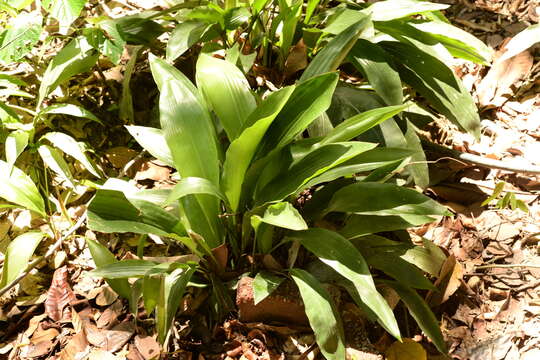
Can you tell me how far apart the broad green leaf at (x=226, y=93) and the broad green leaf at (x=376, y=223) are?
0.36m

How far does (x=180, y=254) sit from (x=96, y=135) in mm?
590

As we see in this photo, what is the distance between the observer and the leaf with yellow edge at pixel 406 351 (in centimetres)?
131

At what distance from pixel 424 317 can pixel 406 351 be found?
0.10m

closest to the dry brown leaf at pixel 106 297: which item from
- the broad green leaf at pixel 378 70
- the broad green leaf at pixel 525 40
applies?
the broad green leaf at pixel 378 70

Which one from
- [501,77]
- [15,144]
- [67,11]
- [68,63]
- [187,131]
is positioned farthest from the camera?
[501,77]

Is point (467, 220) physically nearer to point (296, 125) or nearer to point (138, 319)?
point (296, 125)

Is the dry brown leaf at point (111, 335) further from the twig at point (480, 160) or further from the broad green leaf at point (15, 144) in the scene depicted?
the twig at point (480, 160)

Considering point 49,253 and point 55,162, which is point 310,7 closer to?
point 55,162

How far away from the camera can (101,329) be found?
1430mm

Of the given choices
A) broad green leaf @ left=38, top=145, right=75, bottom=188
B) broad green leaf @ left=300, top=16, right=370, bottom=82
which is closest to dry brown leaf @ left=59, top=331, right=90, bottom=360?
broad green leaf @ left=38, top=145, right=75, bottom=188

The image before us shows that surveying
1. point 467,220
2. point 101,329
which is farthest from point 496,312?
point 101,329

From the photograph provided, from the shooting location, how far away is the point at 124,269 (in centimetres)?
124

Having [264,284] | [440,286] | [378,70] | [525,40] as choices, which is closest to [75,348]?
[264,284]

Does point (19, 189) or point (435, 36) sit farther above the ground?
point (435, 36)
